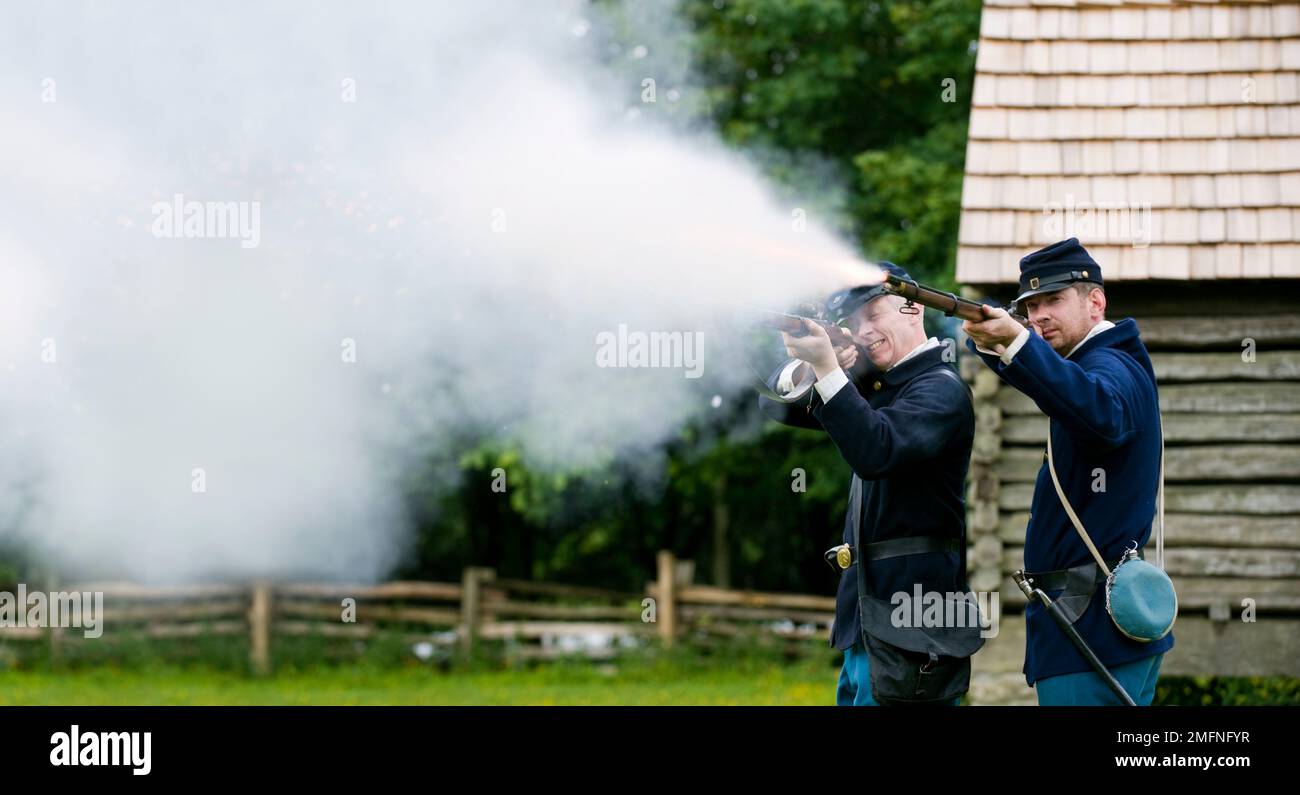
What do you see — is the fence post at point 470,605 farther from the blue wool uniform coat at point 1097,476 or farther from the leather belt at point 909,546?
the blue wool uniform coat at point 1097,476

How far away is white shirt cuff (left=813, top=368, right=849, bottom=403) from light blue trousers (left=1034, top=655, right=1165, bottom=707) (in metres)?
1.01

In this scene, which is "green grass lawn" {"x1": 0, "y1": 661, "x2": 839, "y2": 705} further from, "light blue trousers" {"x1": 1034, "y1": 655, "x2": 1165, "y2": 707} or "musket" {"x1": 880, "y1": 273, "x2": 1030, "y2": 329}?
"musket" {"x1": 880, "y1": 273, "x2": 1030, "y2": 329}

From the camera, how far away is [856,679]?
152 inches

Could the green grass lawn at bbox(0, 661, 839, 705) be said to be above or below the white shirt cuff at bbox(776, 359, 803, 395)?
below

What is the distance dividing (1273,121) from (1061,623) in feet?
16.0

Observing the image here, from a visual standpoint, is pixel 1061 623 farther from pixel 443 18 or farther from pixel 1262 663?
pixel 443 18

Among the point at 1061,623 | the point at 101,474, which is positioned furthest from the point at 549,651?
the point at 1061,623

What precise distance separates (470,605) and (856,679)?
38.4ft

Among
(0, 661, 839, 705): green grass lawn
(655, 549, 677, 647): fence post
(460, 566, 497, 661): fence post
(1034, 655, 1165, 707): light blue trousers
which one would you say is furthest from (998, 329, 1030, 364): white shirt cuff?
(460, 566, 497, 661): fence post

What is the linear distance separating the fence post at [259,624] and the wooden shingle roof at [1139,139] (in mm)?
9007

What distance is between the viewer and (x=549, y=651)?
47.9ft

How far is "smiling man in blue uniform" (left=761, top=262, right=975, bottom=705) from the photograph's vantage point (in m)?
3.54

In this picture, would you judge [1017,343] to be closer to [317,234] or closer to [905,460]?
[905,460]

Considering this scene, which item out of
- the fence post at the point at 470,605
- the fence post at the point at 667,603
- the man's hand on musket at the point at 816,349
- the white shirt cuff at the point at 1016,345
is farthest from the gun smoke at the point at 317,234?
the fence post at the point at 470,605
